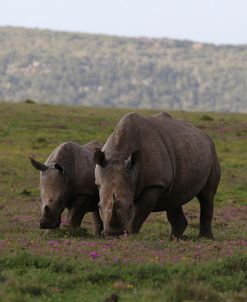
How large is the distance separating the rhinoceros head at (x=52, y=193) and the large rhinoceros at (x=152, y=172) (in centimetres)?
134

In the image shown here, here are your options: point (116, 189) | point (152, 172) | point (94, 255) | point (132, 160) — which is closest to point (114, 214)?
point (116, 189)

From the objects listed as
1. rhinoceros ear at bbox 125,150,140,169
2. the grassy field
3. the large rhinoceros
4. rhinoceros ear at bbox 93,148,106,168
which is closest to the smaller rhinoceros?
the grassy field

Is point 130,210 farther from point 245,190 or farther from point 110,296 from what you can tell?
point 245,190

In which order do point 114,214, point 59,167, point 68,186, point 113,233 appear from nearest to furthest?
point 114,214
point 113,233
point 59,167
point 68,186

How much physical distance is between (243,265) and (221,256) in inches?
26.3

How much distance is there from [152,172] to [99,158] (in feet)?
3.93

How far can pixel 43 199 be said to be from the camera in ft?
48.5

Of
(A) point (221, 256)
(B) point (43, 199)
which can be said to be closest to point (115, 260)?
(A) point (221, 256)

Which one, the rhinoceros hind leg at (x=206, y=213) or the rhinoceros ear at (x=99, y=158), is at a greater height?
the rhinoceros ear at (x=99, y=158)

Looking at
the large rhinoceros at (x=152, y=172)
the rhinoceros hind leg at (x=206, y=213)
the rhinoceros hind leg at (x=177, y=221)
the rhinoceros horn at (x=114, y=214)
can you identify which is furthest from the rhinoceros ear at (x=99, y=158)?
the rhinoceros hind leg at (x=206, y=213)

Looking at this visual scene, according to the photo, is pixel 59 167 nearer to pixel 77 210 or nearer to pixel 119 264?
pixel 77 210

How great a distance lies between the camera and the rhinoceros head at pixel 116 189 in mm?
12680

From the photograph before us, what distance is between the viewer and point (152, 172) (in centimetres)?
1398

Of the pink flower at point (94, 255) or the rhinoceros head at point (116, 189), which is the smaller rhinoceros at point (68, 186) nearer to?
the rhinoceros head at point (116, 189)
